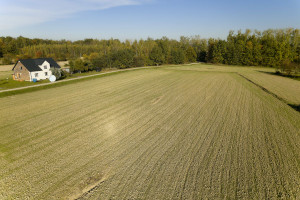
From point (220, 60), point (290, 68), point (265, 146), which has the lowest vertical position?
point (265, 146)

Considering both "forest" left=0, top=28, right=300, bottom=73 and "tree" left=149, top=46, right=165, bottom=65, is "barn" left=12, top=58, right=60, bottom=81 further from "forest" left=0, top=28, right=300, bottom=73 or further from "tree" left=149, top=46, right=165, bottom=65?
"tree" left=149, top=46, right=165, bottom=65

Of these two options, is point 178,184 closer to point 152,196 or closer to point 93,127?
point 152,196

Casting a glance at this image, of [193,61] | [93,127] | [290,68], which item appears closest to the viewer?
[93,127]

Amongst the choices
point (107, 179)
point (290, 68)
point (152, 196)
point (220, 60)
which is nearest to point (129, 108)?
point (107, 179)

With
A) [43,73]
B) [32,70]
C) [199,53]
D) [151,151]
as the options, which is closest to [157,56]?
[199,53]

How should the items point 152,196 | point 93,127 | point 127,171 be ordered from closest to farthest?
point 152,196
point 127,171
point 93,127

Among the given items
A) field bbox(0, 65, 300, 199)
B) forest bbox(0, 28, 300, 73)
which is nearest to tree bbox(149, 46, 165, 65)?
forest bbox(0, 28, 300, 73)

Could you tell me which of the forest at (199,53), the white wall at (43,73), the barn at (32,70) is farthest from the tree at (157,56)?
the white wall at (43,73)
